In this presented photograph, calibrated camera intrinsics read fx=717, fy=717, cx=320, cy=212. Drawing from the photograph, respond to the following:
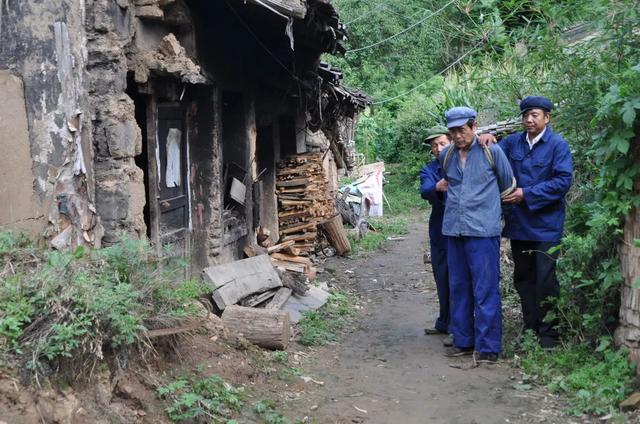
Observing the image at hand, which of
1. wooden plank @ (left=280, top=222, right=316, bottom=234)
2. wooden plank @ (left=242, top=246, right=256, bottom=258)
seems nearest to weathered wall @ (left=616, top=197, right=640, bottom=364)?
wooden plank @ (left=242, top=246, right=256, bottom=258)

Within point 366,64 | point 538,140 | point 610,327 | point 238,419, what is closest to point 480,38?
point 538,140

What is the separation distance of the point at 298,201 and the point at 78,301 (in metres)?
7.81

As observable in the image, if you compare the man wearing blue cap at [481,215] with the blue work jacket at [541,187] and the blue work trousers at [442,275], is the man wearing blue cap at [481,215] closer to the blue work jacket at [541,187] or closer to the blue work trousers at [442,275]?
the blue work jacket at [541,187]

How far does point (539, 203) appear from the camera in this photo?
18.7ft

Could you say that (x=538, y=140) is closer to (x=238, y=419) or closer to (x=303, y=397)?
(x=303, y=397)

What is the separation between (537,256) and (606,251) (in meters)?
0.58

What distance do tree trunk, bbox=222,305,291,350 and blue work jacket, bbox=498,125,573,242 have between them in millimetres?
2040

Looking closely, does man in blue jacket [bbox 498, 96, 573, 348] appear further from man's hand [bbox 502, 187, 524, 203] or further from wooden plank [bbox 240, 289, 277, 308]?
wooden plank [bbox 240, 289, 277, 308]

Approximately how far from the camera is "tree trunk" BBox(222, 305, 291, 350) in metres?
6.00

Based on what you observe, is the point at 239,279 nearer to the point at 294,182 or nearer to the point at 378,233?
the point at 294,182

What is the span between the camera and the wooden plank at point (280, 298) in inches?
293

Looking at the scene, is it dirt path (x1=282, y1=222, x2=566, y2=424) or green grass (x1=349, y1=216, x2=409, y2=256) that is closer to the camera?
dirt path (x1=282, y1=222, x2=566, y2=424)

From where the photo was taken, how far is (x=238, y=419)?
451cm

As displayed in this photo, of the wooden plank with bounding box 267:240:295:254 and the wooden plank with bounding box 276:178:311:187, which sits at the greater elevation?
the wooden plank with bounding box 276:178:311:187
